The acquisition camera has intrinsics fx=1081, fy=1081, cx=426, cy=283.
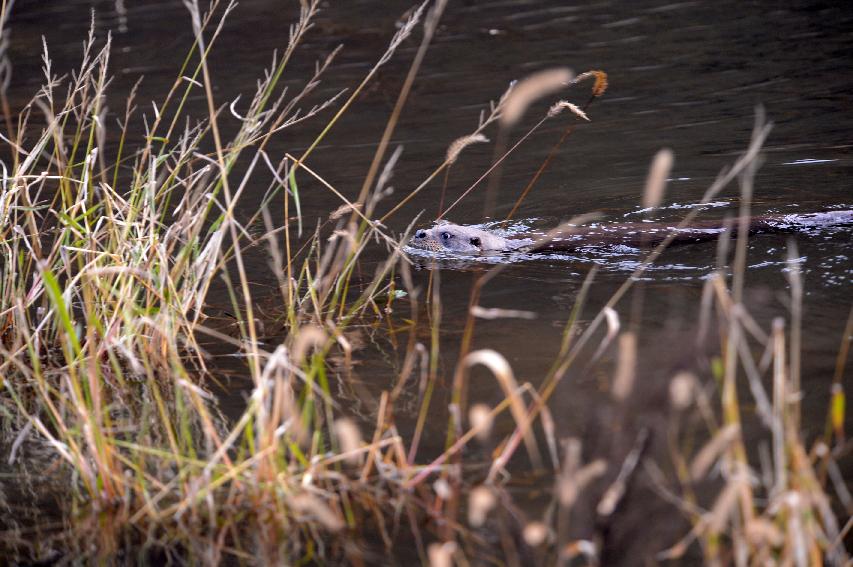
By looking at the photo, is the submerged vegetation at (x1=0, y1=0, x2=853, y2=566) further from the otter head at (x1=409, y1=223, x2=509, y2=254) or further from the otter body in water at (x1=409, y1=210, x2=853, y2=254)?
the otter head at (x1=409, y1=223, x2=509, y2=254)

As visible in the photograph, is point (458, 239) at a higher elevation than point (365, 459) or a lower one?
lower

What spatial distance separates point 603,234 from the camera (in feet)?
20.2

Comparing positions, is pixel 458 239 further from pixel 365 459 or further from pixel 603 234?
pixel 365 459

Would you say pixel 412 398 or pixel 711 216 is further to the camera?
pixel 711 216

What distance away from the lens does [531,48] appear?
1145 centimetres

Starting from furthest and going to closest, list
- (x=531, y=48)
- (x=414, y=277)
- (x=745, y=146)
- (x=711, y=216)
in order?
1. (x=531, y=48)
2. (x=745, y=146)
3. (x=711, y=216)
4. (x=414, y=277)

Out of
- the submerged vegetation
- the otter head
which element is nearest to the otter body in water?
the otter head

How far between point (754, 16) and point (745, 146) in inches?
183

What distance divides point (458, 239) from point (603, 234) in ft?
2.81

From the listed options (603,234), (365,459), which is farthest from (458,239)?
(365,459)

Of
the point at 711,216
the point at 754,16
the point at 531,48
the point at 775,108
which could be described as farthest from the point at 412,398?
the point at 754,16

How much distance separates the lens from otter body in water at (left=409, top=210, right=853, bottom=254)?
600 cm

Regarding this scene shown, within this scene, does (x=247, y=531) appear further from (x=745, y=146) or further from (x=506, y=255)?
(x=745, y=146)

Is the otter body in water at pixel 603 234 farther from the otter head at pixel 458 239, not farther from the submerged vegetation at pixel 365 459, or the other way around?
the submerged vegetation at pixel 365 459
